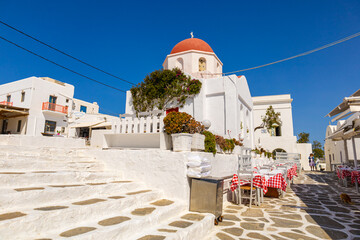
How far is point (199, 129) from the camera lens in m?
6.04

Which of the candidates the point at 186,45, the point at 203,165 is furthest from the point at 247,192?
the point at 186,45

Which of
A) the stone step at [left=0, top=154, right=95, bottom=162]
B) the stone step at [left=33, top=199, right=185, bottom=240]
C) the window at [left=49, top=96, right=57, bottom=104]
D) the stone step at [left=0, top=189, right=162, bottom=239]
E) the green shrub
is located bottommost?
the stone step at [left=33, top=199, right=185, bottom=240]

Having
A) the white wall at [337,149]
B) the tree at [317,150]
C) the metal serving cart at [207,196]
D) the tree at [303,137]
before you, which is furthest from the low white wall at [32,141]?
the tree at [317,150]

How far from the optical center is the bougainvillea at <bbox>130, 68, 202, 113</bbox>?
1292 cm

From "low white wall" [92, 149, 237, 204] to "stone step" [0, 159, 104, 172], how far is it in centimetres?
52

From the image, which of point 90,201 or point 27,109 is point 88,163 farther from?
point 27,109

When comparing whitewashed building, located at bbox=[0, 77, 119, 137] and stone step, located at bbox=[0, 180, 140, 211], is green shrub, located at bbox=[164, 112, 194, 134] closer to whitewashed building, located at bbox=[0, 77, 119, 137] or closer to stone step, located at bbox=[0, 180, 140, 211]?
stone step, located at bbox=[0, 180, 140, 211]

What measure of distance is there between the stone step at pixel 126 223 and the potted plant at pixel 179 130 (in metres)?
1.46

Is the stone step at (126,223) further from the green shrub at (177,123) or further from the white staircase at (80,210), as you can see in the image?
the green shrub at (177,123)

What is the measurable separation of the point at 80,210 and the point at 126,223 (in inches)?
27.9

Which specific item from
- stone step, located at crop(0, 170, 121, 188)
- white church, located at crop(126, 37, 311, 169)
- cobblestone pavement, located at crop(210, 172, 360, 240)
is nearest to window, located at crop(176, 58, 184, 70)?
white church, located at crop(126, 37, 311, 169)

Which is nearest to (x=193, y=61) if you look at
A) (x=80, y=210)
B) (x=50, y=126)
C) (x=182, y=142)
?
(x=182, y=142)

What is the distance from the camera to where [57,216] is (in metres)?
2.83

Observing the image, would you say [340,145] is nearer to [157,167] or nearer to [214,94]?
[214,94]
